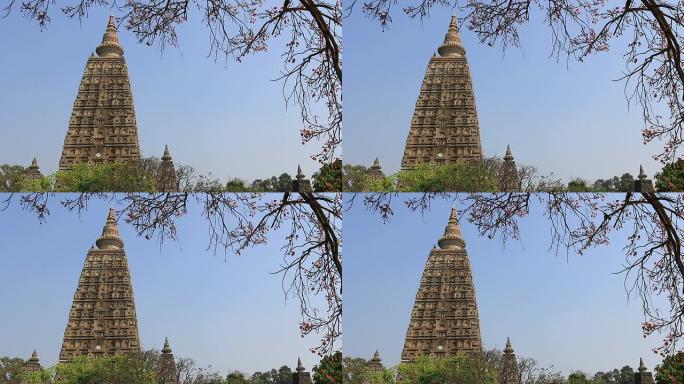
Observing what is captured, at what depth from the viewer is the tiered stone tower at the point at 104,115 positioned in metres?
7.01

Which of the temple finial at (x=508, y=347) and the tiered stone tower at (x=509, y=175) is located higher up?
the tiered stone tower at (x=509, y=175)

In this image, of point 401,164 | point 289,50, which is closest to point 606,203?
point 401,164

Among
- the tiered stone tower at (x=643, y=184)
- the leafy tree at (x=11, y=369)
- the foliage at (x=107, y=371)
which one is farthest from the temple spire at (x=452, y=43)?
the leafy tree at (x=11, y=369)

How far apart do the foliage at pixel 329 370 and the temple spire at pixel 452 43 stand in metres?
2.82

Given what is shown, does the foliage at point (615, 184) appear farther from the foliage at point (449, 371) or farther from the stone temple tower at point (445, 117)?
the foliage at point (449, 371)

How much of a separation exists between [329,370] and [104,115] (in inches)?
116

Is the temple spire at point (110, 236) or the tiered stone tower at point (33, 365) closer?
the temple spire at point (110, 236)

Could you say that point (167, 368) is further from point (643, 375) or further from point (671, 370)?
point (671, 370)

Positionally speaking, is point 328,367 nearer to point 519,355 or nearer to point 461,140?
point 519,355

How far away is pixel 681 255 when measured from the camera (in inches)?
281

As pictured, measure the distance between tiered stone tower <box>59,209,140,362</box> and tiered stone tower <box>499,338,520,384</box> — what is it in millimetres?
3214

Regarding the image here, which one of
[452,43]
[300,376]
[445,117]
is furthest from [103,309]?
[452,43]

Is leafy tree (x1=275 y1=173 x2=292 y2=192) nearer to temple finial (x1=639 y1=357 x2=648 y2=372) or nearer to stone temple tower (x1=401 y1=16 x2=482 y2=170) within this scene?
stone temple tower (x1=401 y1=16 x2=482 y2=170)

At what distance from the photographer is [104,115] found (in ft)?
22.8
